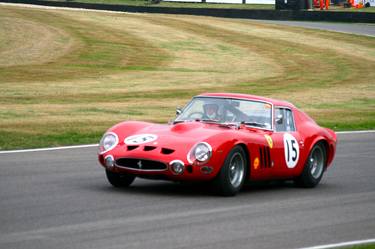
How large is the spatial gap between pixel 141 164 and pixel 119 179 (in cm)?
63

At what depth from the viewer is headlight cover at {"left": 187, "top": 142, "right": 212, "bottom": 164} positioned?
10438 mm

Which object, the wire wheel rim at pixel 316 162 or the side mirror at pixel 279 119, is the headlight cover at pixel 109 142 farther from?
the wire wheel rim at pixel 316 162

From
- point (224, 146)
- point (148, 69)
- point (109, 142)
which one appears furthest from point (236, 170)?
point (148, 69)

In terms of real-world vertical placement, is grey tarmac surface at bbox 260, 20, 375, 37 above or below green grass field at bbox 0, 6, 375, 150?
below

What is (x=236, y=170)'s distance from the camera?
1088cm

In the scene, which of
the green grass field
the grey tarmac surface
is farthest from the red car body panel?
the grey tarmac surface

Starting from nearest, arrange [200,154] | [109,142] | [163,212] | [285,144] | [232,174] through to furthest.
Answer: [163,212], [200,154], [232,174], [109,142], [285,144]

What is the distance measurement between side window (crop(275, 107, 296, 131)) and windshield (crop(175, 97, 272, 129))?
149mm

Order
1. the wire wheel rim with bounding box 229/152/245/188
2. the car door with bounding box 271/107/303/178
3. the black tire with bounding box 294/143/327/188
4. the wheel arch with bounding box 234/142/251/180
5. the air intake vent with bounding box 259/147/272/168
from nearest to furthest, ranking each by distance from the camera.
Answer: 1. the wire wheel rim with bounding box 229/152/245/188
2. the wheel arch with bounding box 234/142/251/180
3. the air intake vent with bounding box 259/147/272/168
4. the car door with bounding box 271/107/303/178
5. the black tire with bounding box 294/143/327/188

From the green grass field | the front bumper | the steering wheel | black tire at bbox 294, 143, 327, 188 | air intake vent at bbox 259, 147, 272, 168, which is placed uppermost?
the steering wheel

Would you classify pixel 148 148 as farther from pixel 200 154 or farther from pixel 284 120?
pixel 284 120

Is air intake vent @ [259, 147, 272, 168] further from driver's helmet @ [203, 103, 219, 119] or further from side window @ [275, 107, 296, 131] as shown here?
driver's helmet @ [203, 103, 219, 119]

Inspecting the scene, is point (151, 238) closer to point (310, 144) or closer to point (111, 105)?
point (310, 144)

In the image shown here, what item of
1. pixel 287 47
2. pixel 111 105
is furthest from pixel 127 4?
pixel 111 105
